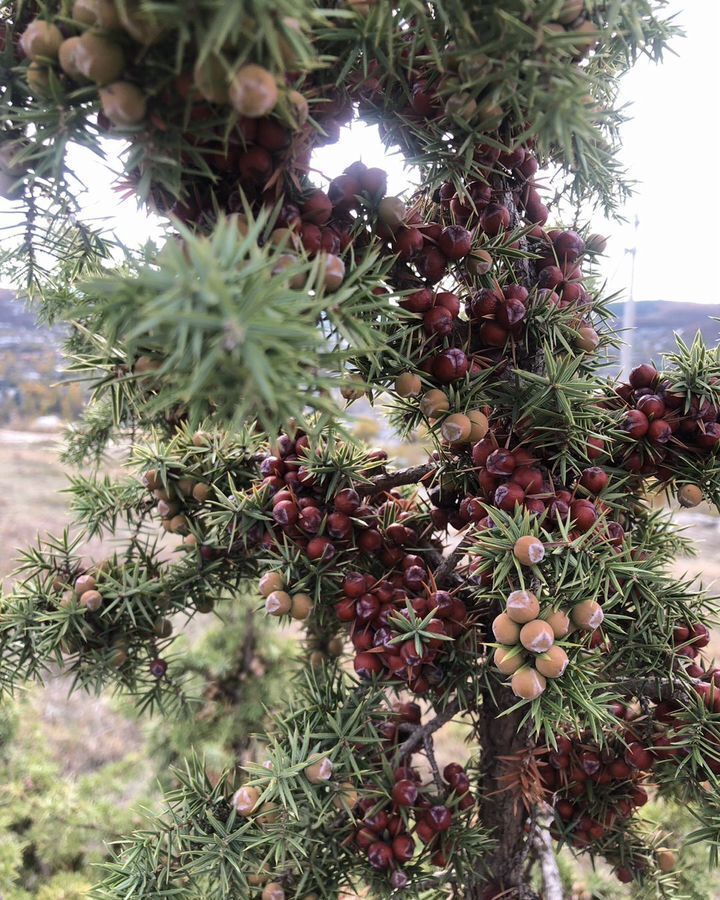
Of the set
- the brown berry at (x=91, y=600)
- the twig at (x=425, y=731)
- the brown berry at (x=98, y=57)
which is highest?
the brown berry at (x=98, y=57)

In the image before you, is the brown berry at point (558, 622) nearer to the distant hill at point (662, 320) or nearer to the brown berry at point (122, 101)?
the brown berry at point (122, 101)

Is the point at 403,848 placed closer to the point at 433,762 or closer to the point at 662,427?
the point at 433,762

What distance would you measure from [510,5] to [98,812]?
1.56 metres

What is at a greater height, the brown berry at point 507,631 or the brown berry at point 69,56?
the brown berry at point 69,56

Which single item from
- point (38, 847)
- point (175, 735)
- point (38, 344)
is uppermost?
point (38, 344)

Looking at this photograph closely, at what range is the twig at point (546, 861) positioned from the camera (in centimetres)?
67

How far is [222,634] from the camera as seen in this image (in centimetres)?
148

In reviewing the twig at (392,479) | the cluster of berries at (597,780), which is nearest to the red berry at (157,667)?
the twig at (392,479)

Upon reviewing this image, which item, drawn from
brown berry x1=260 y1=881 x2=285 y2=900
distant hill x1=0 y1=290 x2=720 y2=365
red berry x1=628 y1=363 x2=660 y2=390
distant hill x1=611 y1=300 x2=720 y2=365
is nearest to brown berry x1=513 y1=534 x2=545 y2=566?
red berry x1=628 y1=363 x2=660 y2=390

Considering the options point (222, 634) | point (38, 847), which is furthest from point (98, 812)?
point (222, 634)

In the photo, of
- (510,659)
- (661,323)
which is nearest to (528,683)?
(510,659)

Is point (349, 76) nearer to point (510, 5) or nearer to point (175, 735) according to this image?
point (510, 5)

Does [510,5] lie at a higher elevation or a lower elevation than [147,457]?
higher

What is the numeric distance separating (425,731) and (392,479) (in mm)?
262
